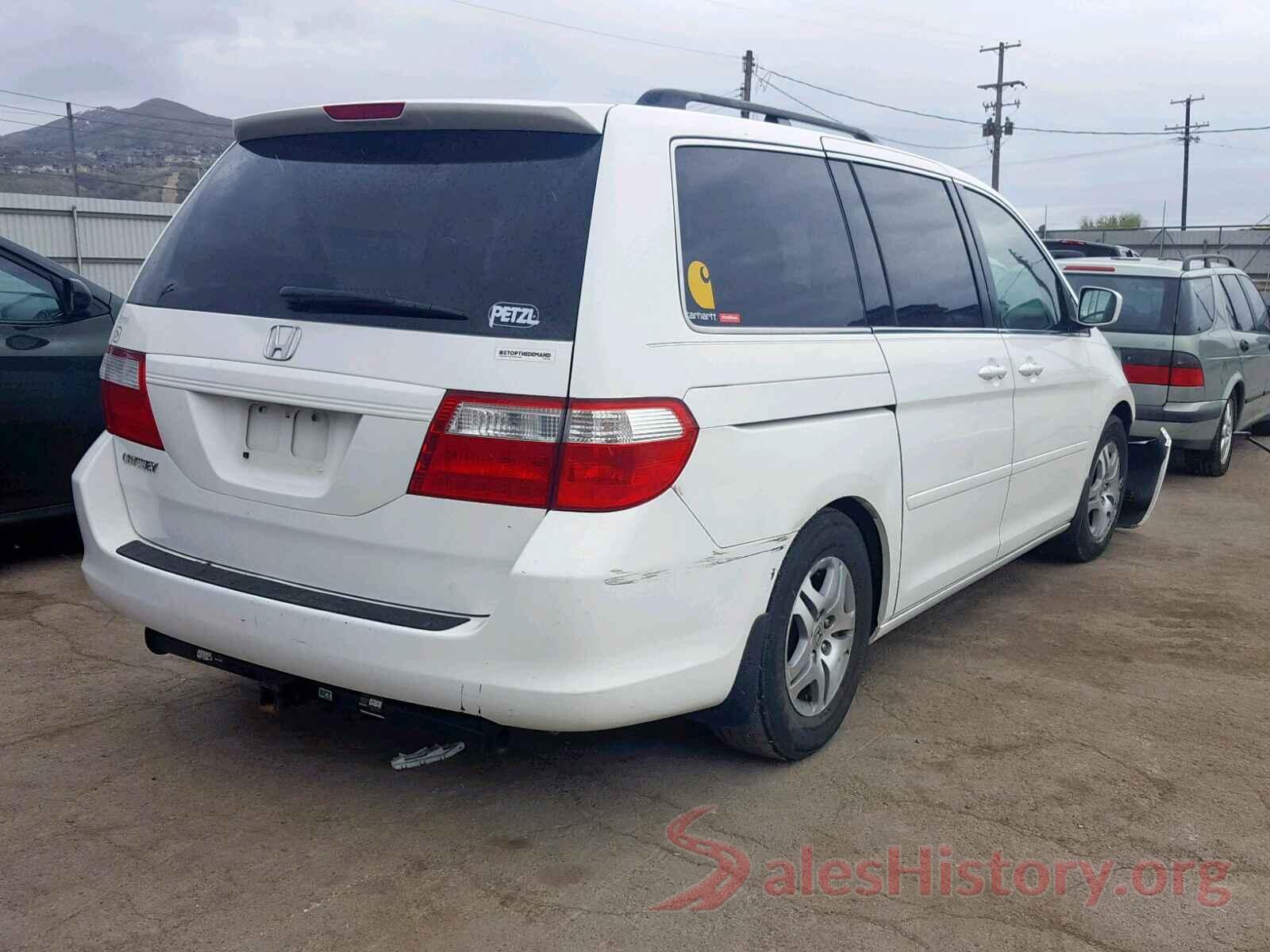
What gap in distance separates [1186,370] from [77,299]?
716 cm

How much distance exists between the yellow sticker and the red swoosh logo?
137 cm

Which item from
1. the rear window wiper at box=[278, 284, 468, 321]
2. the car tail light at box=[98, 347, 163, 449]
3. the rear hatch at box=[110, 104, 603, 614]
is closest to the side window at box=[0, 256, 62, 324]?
the car tail light at box=[98, 347, 163, 449]

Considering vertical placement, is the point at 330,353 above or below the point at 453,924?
above

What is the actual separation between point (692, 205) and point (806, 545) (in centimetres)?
98

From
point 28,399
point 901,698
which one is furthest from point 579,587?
point 28,399

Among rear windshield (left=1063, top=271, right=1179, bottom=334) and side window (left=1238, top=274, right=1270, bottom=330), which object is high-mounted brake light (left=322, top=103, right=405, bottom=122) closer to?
rear windshield (left=1063, top=271, right=1179, bottom=334)

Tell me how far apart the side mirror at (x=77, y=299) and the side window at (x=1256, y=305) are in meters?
9.13

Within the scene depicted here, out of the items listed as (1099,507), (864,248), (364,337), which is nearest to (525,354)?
(364,337)

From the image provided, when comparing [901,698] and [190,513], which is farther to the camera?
[901,698]

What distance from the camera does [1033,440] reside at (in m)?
4.95

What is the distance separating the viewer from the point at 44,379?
5477mm

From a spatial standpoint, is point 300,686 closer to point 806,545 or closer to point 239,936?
point 239,936

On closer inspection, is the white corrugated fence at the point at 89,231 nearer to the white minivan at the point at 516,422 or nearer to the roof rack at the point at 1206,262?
the roof rack at the point at 1206,262

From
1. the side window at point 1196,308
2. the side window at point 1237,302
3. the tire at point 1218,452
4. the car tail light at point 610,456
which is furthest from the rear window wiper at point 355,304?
the side window at point 1237,302
